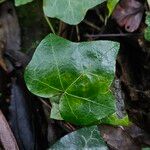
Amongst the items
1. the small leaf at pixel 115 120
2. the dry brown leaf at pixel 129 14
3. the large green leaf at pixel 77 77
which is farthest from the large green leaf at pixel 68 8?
the small leaf at pixel 115 120

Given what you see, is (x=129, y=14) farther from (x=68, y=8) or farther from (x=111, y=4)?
(x=68, y=8)

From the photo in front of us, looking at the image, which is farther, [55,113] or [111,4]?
[111,4]

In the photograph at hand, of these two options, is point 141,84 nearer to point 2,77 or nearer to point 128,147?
point 128,147

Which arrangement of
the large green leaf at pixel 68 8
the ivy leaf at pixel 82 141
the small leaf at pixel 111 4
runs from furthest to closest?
the small leaf at pixel 111 4 < the large green leaf at pixel 68 8 < the ivy leaf at pixel 82 141

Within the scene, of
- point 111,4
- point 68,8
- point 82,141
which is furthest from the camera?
point 111,4

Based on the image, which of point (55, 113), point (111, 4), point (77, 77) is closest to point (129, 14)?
point (111, 4)

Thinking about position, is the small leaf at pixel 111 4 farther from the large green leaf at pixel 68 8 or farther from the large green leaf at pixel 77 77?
the large green leaf at pixel 77 77

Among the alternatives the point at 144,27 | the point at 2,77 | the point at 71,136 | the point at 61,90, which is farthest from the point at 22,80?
the point at 144,27
